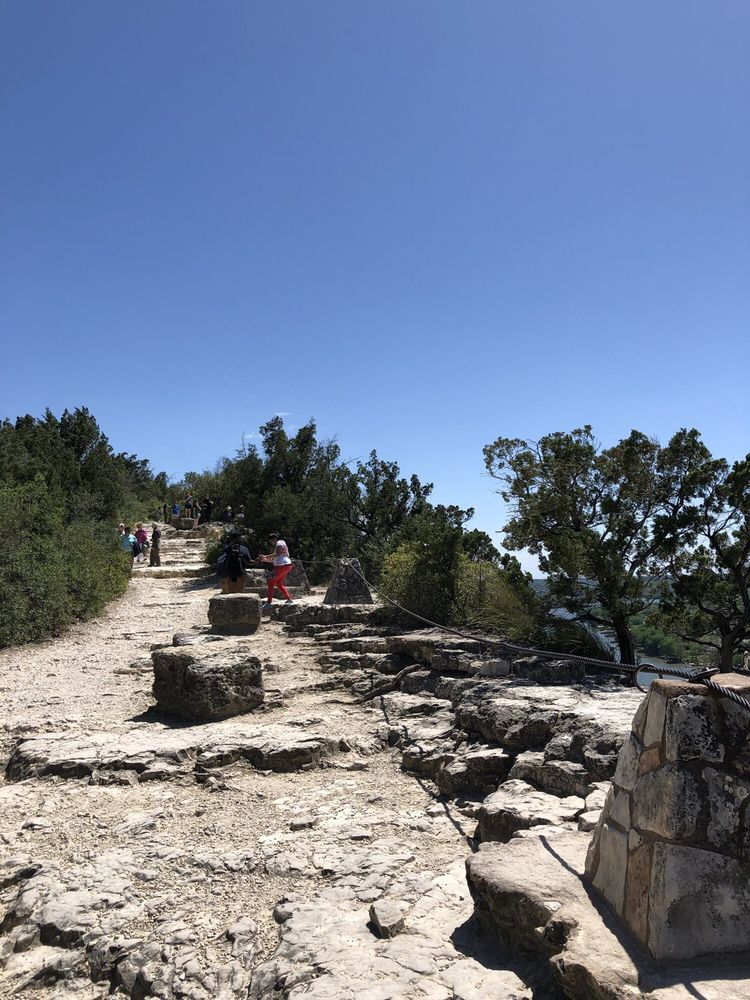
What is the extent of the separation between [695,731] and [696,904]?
0.65 meters

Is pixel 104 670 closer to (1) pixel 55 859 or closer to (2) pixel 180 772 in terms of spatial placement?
(2) pixel 180 772

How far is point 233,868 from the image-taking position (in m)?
4.65

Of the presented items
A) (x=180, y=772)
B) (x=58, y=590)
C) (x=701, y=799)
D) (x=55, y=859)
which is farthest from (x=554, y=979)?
(x=58, y=590)

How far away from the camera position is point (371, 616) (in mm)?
11328

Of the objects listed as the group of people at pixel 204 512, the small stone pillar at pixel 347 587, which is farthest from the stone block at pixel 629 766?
the group of people at pixel 204 512

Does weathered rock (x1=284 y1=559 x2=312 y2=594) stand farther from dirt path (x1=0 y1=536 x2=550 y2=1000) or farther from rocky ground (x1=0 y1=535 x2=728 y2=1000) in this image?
dirt path (x1=0 y1=536 x2=550 y2=1000)

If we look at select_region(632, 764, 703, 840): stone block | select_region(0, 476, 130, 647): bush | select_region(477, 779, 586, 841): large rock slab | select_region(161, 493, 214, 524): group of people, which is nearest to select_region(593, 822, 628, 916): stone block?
select_region(632, 764, 703, 840): stone block

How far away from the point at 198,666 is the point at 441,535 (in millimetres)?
4741

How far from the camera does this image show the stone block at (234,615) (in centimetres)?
1184

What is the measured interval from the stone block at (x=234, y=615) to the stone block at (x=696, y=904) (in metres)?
9.66

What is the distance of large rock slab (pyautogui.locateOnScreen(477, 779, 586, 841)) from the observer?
4422 mm

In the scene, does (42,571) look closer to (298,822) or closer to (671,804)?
(298,822)

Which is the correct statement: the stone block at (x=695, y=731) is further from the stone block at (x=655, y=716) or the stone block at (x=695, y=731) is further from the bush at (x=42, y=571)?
the bush at (x=42, y=571)

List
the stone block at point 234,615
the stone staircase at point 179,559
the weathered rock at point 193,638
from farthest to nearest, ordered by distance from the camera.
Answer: the stone staircase at point 179,559 < the stone block at point 234,615 < the weathered rock at point 193,638
